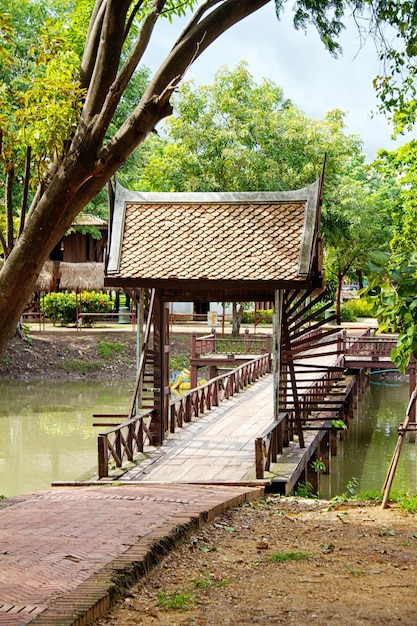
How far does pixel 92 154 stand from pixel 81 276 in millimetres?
37989

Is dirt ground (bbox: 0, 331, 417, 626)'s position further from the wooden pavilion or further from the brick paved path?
the wooden pavilion

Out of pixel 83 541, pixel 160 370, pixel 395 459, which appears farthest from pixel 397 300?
pixel 160 370

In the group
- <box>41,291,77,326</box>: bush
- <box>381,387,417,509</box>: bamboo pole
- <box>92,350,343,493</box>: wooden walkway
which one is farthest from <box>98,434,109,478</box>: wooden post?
<box>41,291,77,326</box>: bush

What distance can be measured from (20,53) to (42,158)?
103 ft

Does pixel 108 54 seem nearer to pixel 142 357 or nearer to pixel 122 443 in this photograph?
pixel 122 443

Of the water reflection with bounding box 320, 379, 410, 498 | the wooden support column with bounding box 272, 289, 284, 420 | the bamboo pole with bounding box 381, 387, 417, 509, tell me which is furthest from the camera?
the water reflection with bounding box 320, 379, 410, 498

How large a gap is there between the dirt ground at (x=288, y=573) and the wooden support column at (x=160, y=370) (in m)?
5.80

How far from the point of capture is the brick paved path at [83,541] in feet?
18.2

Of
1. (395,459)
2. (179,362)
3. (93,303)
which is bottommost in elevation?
(179,362)

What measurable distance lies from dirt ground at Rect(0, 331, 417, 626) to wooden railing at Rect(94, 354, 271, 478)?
12.3ft

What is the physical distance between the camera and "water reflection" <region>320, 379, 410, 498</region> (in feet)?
70.6

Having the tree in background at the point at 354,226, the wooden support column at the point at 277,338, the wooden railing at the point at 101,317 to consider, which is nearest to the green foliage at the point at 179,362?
the wooden railing at the point at 101,317

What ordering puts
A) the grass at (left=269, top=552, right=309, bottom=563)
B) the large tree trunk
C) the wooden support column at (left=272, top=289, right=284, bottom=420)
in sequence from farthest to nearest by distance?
the wooden support column at (left=272, top=289, right=284, bottom=420), the grass at (left=269, top=552, right=309, bottom=563), the large tree trunk

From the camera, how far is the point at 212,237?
15875 millimetres
